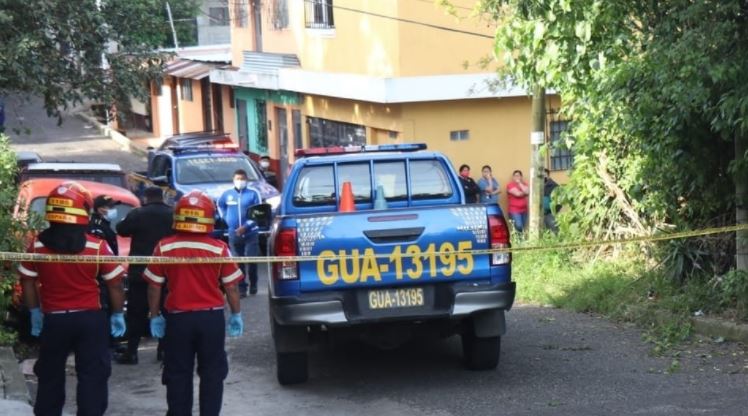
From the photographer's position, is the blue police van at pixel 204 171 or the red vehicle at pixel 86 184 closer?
the red vehicle at pixel 86 184

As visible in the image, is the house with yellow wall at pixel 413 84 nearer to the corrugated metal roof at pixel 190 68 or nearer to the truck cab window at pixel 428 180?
the corrugated metal roof at pixel 190 68

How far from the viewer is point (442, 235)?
9023 millimetres

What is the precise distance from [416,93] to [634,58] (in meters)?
10.8

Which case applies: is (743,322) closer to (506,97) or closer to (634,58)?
(634,58)

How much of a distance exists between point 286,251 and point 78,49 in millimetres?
4841

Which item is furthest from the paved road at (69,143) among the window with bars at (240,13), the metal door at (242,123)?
the window with bars at (240,13)

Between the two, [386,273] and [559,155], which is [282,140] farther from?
[386,273]

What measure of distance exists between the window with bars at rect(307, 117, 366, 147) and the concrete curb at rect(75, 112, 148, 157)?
12952 millimetres

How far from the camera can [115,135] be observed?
146ft

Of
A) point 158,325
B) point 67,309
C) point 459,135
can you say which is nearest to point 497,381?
point 158,325

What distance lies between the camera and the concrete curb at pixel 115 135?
40.8m

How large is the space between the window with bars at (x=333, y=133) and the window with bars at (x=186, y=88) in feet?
41.9

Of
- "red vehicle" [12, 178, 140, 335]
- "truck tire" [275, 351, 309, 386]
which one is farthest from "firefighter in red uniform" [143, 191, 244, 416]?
"red vehicle" [12, 178, 140, 335]

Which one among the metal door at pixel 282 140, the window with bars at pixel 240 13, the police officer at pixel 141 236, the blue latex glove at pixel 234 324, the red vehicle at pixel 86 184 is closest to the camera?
the blue latex glove at pixel 234 324
